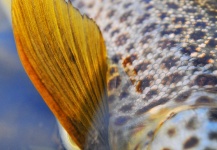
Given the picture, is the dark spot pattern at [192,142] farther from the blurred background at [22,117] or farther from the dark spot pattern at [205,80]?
the blurred background at [22,117]

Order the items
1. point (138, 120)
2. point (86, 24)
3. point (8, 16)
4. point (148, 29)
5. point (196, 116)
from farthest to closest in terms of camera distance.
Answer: point (8, 16), point (148, 29), point (86, 24), point (138, 120), point (196, 116)

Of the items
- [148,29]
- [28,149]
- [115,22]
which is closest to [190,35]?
[148,29]

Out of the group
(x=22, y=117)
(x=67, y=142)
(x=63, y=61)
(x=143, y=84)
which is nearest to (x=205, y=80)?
(x=143, y=84)

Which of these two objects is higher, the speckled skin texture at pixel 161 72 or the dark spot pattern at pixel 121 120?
the speckled skin texture at pixel 161 72

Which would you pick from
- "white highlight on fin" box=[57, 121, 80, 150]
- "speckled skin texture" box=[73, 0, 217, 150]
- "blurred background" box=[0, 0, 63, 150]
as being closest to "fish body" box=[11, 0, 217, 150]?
"speckled skin texture" box=[73, 0, 217, 150]

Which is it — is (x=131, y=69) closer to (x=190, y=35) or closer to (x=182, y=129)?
(x=190, y=35)

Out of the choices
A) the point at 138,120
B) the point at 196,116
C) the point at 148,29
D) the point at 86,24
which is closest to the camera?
the point at 196,116

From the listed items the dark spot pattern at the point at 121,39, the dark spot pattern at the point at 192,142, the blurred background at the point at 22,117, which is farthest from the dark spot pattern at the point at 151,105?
the blurred background at the point at 22,117
